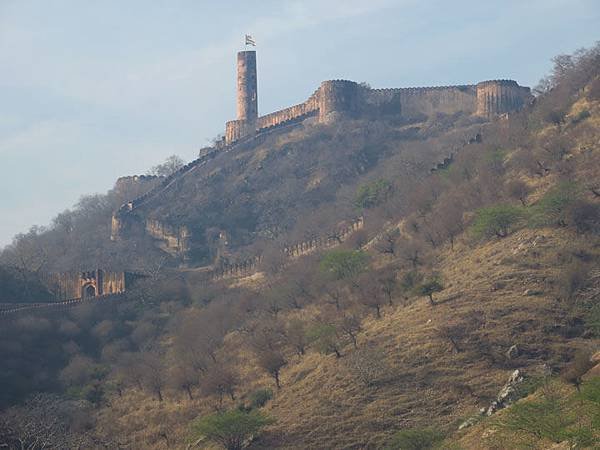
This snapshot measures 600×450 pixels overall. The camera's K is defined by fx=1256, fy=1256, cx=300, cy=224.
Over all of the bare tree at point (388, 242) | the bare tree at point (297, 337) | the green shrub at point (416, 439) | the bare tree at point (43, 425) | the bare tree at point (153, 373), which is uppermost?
the bare tree at point (388, 242)

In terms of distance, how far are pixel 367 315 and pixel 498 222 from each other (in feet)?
21.7

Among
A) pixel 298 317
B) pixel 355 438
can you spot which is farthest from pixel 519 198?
pixel 355 438

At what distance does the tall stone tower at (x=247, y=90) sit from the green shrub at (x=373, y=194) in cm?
2680

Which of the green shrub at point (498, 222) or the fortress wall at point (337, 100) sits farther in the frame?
the fortress wall at point (337, 100)

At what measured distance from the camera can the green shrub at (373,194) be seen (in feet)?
229

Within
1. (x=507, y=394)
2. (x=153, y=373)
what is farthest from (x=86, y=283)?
(x=507, y=394)

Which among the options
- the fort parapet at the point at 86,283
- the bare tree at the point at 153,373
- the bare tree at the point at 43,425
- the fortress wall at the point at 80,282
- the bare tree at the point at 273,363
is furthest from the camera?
the fortress wall at the point at 80,282

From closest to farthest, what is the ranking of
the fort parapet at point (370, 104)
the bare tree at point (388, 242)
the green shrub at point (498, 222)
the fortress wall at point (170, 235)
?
the green shrub at point (498, 222) → the bare tree at point (388, 242) → the fortress wall at point (170, 235) → the fort parapet at point (370, 104)

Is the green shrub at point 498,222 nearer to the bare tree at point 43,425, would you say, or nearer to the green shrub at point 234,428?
the green shrub at point 234,428

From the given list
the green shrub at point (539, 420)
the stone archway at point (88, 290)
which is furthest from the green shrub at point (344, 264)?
the green shrub at point (539, 420)

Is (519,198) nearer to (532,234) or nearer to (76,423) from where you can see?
(532,234)

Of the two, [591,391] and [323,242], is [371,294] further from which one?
→ [591,391]

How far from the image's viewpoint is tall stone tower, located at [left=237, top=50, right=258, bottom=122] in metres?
97.4

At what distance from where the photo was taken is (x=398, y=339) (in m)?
43.7
